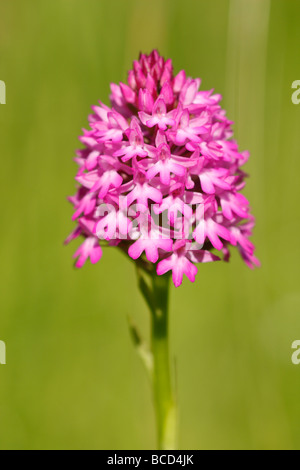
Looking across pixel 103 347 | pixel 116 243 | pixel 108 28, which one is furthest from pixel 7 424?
pixel 108 28

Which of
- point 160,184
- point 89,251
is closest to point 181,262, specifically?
point 160,184

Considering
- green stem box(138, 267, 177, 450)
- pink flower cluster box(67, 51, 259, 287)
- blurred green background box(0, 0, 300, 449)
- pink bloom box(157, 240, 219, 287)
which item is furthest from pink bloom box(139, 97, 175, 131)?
blurred green background box(0, 0, 300, 449)

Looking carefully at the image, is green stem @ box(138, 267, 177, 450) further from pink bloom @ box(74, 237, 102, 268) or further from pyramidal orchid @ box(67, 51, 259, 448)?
pink bloom @ box(74, 237, 102, 268)

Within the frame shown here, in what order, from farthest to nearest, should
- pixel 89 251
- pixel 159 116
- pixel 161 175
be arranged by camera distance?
pixel 89 251
pixel 159 116
pixel 161 175

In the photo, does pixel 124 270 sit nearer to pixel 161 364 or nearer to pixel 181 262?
pixel 161 364

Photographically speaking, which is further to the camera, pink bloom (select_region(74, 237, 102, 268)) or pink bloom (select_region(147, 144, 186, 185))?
pink bloom (select_region(74, 237, 102, 268))
